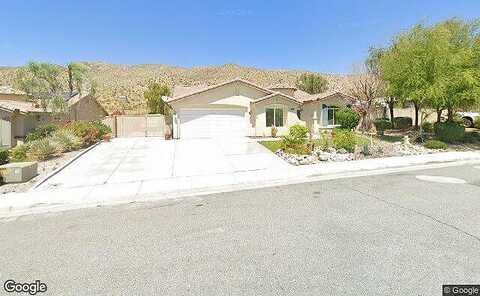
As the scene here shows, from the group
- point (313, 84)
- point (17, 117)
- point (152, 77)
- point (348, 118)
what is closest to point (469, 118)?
point (348, 118)

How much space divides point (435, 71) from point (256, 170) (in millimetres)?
12970

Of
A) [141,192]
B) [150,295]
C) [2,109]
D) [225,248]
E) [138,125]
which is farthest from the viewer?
[138,125]

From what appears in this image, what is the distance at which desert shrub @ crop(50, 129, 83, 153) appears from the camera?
14.8 m

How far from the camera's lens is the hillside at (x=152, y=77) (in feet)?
165

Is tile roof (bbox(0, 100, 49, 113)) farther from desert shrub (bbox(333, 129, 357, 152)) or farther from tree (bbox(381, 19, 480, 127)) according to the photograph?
tree (bbox(381, 19, 480, 127))

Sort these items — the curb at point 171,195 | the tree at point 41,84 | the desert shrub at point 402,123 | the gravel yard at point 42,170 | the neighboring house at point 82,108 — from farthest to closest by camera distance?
the desert shrub at point 402,123 < the neighboring house at point 82,108 < the tree at point 41,84 < the gravel yard at point 42,170 < the curb at point 171,195

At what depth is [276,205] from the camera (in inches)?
263

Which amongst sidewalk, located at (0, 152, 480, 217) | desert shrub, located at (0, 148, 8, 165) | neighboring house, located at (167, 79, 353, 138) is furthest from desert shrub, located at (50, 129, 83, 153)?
sidewalk, located at (0, 152, 480, 217)

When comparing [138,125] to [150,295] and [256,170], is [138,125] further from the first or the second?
[150,295]

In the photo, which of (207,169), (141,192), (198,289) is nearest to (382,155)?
(207,169)

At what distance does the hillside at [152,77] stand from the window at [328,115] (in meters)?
24.3

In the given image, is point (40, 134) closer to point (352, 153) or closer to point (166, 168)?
point (166, 168)

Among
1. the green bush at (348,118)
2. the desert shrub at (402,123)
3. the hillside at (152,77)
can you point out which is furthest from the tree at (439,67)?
the hillside at (152,77)

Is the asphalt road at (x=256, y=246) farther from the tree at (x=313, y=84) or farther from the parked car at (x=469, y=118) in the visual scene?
the tree at (x=313, y=84)
